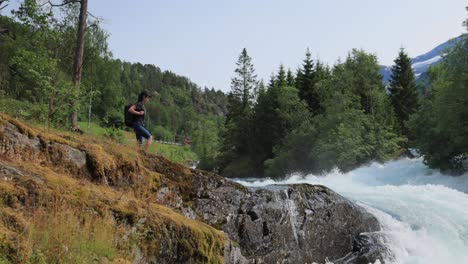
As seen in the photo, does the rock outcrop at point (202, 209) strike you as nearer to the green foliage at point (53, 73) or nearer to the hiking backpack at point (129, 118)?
the hiking backpack at point (129, 118)

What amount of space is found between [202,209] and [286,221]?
222 centimetres

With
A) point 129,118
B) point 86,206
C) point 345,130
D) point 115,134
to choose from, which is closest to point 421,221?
point 129,118

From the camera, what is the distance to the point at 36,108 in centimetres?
1005

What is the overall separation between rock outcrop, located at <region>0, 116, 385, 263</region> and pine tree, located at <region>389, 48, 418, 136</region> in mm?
45082

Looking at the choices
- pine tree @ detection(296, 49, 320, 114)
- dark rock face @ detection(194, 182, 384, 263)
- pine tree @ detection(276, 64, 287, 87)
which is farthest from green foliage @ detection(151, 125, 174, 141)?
dark rock face @ detection(194, 182, 384, 263)

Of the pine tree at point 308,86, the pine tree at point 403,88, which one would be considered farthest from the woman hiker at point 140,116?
the pine tree at point 403,88

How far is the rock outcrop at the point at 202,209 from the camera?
6656 millimetres

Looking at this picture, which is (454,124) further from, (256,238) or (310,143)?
(256,238)

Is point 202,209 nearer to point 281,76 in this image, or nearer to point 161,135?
point 281,76

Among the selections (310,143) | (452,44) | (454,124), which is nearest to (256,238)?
(454,124)

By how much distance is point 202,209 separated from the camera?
8.48m

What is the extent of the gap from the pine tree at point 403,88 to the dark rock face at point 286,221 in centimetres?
4490

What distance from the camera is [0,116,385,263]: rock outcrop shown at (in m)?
6.66

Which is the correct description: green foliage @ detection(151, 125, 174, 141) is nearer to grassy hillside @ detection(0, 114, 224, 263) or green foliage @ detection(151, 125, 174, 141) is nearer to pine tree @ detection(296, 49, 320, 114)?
pine tree @ detection(296, 49, 320, 114)
